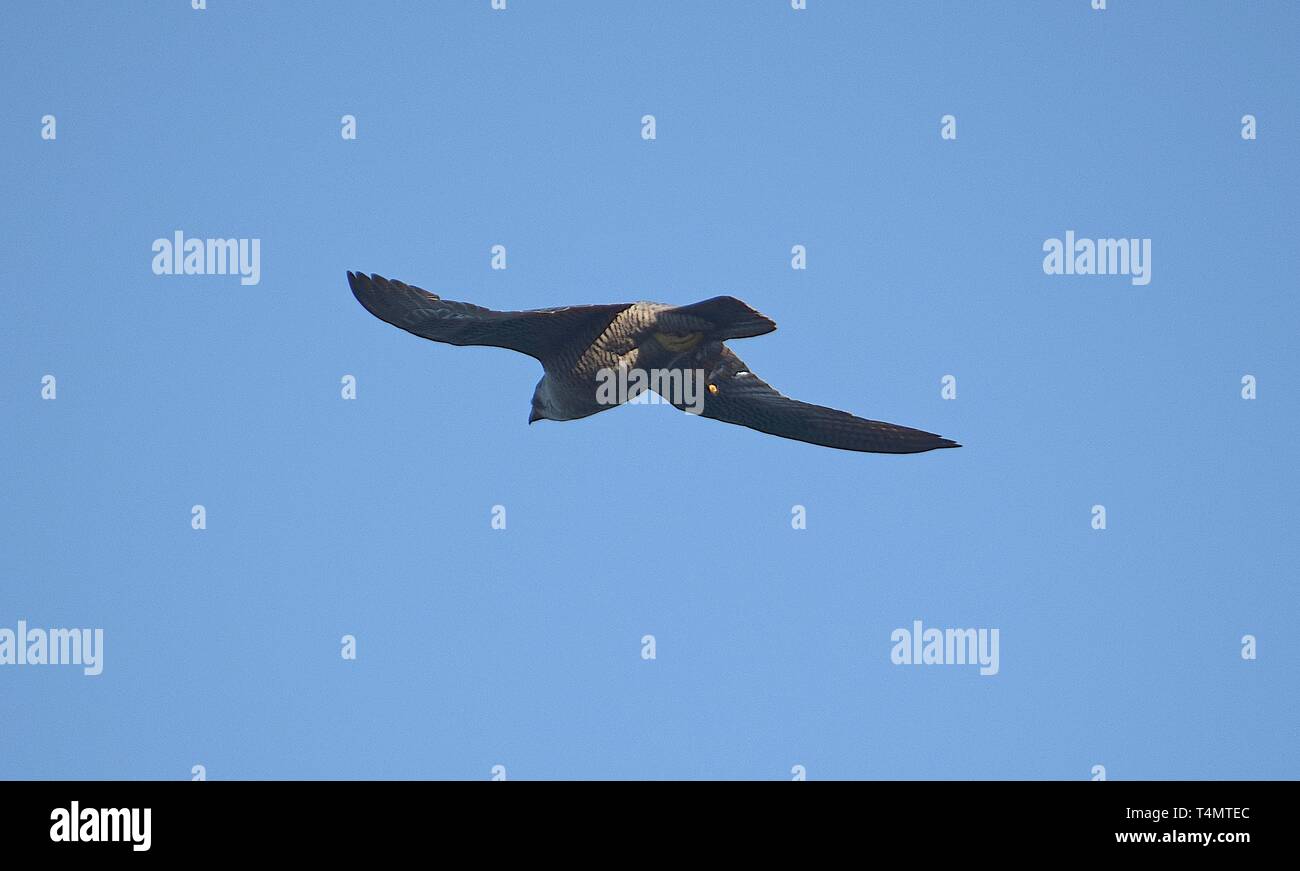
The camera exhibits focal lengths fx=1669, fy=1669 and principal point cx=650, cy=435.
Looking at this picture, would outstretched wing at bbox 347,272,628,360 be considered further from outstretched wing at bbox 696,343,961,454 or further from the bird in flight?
outstretched wing at bbox 696,343,961,454

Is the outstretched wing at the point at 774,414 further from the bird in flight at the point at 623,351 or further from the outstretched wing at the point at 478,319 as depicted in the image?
the outstretched wing at the point at 478,319

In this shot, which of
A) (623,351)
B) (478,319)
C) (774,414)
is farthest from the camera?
(774,414)

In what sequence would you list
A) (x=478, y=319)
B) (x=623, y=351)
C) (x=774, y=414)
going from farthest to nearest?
(x=774, y=414) → (x=623, y=351) → (x=478, y=319)

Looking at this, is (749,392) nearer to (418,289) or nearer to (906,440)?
(906,440)

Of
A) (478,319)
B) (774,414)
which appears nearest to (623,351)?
(478,319)

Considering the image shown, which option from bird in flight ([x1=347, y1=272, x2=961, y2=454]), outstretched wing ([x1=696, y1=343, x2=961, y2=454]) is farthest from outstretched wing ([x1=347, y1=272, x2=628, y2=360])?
outstretched wing ([x1=696, y1=343, x2=961, y2=454])

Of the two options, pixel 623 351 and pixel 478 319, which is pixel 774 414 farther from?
pixel 478 319
